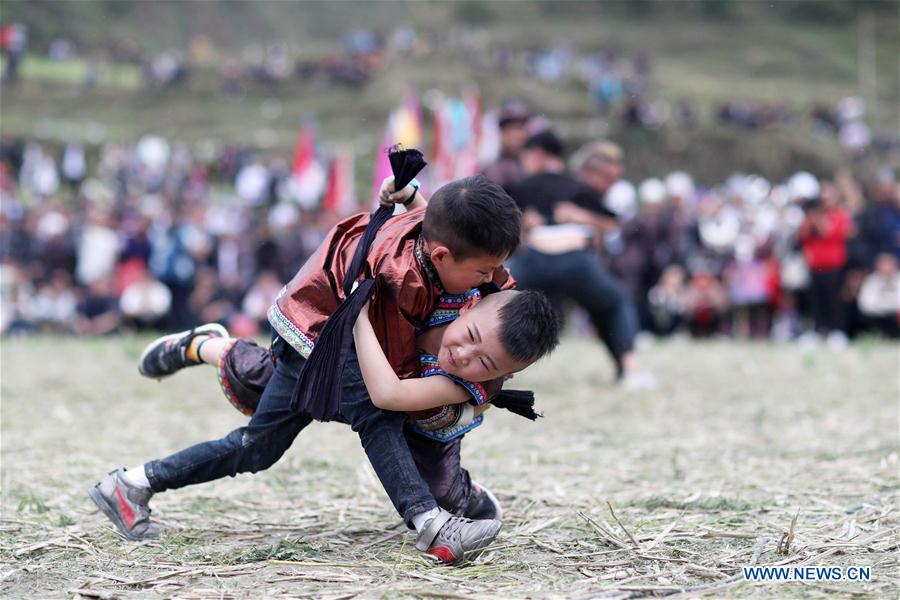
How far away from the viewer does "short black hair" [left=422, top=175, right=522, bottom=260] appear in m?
2.99

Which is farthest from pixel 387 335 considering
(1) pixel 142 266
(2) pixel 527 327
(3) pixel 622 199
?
(3) pixel 622 199

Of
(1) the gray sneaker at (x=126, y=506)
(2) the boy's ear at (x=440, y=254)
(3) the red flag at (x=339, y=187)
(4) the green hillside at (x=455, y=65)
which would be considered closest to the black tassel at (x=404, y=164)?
(2) the boy's ear at (x=440, y=254)

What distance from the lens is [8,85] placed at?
119 feet

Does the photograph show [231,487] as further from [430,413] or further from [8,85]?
[8,85]

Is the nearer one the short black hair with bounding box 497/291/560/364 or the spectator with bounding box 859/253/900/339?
the short black hair with bounding box 497/291/560/364

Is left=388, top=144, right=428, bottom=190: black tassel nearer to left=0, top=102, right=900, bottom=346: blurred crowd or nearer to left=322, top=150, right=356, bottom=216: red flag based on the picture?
left=0, top=102, right=900, bottom=346: blurred crowd

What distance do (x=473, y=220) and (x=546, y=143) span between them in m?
4.24

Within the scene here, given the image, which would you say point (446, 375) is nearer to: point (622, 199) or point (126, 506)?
point (126, 506)

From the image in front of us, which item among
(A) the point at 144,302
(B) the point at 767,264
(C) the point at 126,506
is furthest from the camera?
(B) the point at 767,264

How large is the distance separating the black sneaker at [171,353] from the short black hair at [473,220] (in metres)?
1.13

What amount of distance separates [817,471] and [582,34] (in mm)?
48273

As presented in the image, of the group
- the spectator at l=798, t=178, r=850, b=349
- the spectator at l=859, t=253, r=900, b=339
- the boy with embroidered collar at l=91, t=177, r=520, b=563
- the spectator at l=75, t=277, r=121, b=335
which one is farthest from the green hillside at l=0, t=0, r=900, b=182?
the boy with embroidered collar at l=91, t=177, r=520, b=563

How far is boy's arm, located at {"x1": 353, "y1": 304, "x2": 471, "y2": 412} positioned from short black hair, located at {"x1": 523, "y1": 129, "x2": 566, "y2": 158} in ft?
13.7

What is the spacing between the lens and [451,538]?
3051 mm
